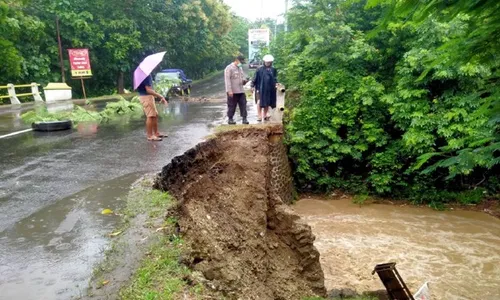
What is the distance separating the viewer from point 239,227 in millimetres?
5668

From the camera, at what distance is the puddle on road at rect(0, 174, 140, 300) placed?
11.0 ft

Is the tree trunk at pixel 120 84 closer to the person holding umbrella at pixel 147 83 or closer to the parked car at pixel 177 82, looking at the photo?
the parked car at pixel 177 82

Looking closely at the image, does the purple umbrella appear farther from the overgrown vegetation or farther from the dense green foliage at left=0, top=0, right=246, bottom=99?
the dense green foliage at left=0, top=0, right=246, bottom=99

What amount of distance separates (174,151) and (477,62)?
20.1ft

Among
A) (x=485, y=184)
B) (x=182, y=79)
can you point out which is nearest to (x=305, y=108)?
(x=485, y=184)

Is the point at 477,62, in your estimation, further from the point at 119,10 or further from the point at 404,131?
the point at 119,10

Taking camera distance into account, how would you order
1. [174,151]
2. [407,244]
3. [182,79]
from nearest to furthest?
[174,151], [407,244], [182,79]

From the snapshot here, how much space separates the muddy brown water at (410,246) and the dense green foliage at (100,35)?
13795 millimetres

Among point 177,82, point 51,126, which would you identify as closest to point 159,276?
point 51,126

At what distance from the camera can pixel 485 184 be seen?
11820 millimetres

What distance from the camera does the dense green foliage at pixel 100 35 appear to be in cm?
2133

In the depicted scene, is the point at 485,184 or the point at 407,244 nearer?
the point at 407,244

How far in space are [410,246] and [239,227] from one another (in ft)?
16.4

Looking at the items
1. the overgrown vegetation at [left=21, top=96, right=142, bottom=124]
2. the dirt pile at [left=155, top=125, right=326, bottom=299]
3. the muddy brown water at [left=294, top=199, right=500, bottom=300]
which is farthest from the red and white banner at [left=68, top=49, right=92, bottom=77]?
the dirt pile at [left=155, top=125, right=326, bottom=299]
